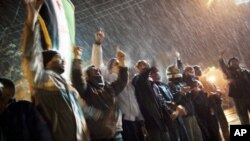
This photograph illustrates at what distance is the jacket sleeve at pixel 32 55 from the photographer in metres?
3.27

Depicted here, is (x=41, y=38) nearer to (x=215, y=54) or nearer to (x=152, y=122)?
(x=152, y=122)

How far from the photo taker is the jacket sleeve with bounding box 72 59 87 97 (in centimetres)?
360

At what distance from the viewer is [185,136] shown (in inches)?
157

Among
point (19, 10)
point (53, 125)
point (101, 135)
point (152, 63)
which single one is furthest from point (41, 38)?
point (152, 63)

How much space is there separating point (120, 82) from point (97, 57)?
13.6 inches

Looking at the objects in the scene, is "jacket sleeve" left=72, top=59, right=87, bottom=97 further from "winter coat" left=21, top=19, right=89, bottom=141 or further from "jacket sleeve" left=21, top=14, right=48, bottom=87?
"jacket sleeve" left=21, top=14, right=48, bottom=87

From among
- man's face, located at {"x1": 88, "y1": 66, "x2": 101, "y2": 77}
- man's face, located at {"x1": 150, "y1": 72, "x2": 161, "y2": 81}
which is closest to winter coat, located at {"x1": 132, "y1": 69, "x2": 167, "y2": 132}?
man's face, located at {"x1": 150, "y1": 72, "x2": 161, "y2": 81}

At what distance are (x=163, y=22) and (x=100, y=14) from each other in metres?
0.73

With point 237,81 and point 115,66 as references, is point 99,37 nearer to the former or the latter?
point 115,66

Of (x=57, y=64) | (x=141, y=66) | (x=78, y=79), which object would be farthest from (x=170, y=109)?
(x=57, y=64)

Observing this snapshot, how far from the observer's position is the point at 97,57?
12.9 ft

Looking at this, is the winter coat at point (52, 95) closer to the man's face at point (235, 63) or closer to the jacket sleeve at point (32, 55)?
the jacket sleeve at point (32, 55)

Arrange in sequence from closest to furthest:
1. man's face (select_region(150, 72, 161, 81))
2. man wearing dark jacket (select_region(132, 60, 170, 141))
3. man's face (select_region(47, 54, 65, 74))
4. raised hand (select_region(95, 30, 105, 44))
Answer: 1. man's face (select_region(47, 54, 65, 74))
2. man wearing dark jacket (select_region(132, 60, 170, 141))
3. raised hand (select_region(95, 30, 105, 44))
4. man's face (select_region(150, 72, 161, 81))

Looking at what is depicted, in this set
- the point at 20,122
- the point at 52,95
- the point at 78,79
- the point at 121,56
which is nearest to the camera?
the point at 20,122
